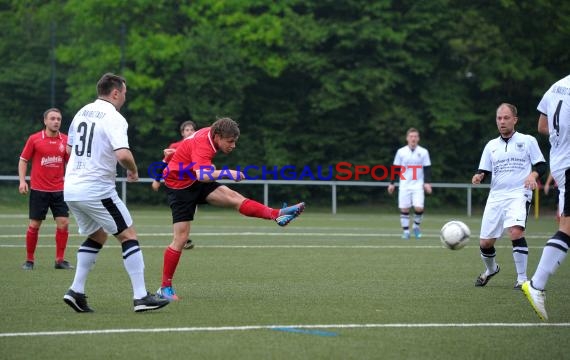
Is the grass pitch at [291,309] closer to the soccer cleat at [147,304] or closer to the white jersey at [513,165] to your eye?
the soccer cleat at [147,304]

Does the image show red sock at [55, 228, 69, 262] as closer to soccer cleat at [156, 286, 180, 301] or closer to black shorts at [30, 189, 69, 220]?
black shorts at [30, 189, 69, 220]

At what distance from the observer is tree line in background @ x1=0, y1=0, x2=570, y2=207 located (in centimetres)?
3847

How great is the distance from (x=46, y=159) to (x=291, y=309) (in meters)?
6.53

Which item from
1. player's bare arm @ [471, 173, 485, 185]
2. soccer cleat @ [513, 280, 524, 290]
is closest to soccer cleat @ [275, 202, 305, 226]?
player's bare arm @ [471, 173, 485, 185]

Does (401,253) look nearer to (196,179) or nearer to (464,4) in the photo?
(196,179)

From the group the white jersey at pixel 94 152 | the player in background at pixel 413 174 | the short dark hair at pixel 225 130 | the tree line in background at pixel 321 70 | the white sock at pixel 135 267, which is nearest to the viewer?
the white jersey at pixel 94 152

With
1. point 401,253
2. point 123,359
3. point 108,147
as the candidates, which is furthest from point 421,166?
point 123,359

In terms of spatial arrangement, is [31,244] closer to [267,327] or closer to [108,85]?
[108,85]

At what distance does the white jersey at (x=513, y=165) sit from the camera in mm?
11844

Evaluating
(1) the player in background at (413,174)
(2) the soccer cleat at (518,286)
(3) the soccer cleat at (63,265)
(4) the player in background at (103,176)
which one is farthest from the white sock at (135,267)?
(1) the player in background at (413,174)

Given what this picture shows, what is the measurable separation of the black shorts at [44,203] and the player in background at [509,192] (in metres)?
6.24

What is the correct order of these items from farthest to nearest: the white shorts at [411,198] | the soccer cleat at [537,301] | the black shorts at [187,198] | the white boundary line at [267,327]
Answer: the white shorts at [411,198] < the black shorts at [187,198] < the soccer cleat at [537,301] < the white boundary line at [267,327]

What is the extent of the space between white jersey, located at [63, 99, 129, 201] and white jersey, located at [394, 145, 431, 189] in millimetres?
13399

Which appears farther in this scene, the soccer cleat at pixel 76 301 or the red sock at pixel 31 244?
the red sock at pixel 31 244
